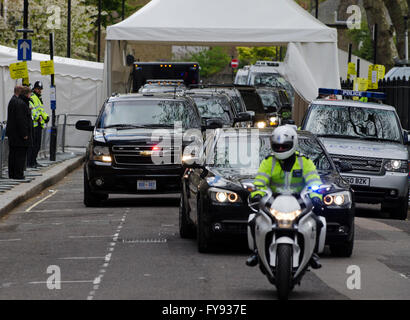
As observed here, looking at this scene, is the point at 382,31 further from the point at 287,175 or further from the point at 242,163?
the point at 287,175

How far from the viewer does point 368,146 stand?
1906 cm

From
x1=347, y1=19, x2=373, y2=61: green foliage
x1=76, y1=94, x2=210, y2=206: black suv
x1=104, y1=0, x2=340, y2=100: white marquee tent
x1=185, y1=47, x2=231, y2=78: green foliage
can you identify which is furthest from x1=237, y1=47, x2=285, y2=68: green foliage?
x1=76, y1=94, x2=210, y2=206: black suv

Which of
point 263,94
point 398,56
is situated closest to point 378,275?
point 263,94

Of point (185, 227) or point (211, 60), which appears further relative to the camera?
point (211, 60)

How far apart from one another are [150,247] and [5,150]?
35.7 ft

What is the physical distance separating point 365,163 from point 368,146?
489 mm

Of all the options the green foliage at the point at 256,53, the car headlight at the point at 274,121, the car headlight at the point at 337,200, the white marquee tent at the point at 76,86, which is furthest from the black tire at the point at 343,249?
the green foliage at the point at 256,53

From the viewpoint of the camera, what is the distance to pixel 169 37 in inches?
1074

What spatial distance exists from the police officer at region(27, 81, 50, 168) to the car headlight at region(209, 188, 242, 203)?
48.2 feet

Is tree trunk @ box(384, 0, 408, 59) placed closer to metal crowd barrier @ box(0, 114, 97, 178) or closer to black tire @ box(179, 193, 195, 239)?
metal crowd barrier @ box(0, 114, 97, 178)

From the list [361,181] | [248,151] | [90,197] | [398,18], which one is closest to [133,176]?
[90,197]

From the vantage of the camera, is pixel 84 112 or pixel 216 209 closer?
Result: pixel 216 209

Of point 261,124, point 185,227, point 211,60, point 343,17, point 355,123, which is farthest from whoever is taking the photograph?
point 211,60
